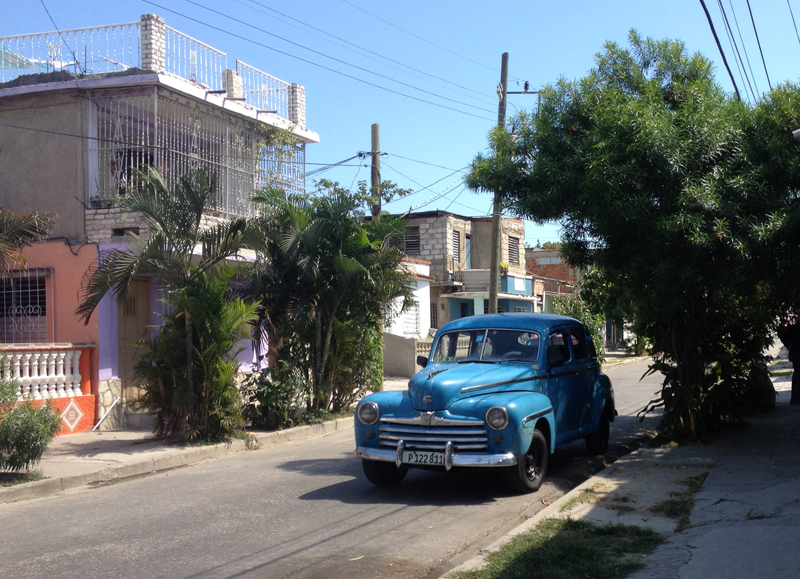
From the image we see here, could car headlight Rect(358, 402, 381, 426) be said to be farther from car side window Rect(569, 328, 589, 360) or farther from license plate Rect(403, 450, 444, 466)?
car side window Rect(569, 328, 589, 360)

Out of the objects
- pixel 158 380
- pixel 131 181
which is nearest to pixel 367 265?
pixel 158 380

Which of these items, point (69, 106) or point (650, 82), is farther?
point (69, 106)

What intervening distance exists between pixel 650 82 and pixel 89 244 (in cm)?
993

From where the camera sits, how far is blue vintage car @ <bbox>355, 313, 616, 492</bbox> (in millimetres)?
7773

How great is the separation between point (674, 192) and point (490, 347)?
9.98ft

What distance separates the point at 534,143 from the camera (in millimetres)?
10852

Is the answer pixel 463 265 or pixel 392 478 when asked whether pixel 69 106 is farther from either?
pixel 463 265

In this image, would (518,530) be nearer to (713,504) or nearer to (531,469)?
(531,469)

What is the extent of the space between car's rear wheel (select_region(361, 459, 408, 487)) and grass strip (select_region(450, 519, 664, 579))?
2.33 m

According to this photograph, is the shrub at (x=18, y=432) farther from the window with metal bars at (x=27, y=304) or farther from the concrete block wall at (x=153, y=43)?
the concrete block wall at (x=153, y=43)

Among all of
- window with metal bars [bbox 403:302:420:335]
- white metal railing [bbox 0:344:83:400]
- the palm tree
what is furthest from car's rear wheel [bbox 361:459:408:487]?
window with metal bars [bbox 403:302:420:335]

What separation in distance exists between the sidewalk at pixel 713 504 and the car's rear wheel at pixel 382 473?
1.94 metres

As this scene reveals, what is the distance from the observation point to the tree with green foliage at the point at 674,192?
9.14 metres

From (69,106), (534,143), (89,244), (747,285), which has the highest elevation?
(69,106)
